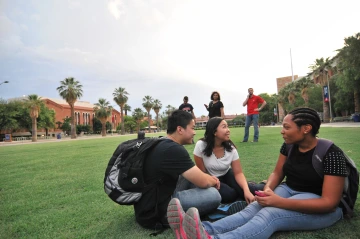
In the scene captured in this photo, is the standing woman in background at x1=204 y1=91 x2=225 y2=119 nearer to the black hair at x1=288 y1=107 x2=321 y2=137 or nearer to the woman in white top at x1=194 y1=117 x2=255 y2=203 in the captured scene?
the woman in white top at x1=194 y1=117 x2=255 y2=203

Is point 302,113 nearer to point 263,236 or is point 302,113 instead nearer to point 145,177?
point 263,236

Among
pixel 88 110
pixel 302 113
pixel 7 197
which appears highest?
pixel 88 110

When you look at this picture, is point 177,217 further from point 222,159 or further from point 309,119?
point 309,119

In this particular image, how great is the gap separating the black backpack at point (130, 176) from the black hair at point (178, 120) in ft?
0.88

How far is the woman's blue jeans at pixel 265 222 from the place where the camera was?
6.66 ft

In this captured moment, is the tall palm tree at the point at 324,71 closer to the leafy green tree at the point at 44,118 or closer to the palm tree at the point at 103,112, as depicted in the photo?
the palm tree at the point at 103,112

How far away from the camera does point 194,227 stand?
1.83 metres

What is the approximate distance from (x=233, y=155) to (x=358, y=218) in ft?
4.59

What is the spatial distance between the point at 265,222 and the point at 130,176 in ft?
4.10

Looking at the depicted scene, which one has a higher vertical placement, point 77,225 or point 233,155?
point 233,155

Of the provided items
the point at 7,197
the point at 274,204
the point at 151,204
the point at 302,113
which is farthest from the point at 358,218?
the point at 7,197

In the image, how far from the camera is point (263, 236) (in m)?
2.05

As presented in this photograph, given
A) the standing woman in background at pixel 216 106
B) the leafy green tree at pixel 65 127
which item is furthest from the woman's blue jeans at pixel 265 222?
the leafy green tree at pixel 65 127

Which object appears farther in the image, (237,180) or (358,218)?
(237,180)
